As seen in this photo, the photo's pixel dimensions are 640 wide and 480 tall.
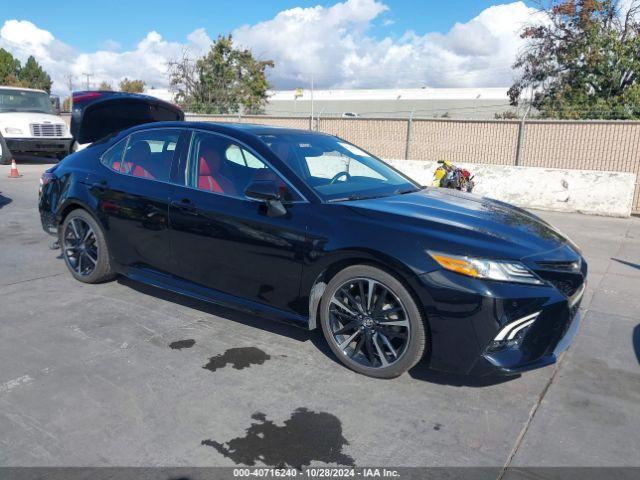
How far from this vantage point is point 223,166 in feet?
13.9

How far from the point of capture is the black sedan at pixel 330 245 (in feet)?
10.4

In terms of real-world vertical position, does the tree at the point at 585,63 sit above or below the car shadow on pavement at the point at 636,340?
above

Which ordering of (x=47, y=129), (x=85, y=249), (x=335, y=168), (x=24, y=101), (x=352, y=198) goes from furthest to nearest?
(x=24, y=101) → (x=47, y=129) → (x=85, y=249) → (x=335, y=168) → (x=352, y=198)

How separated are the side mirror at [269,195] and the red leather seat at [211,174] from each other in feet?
1.22

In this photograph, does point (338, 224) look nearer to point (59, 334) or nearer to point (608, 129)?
point (59, 334)

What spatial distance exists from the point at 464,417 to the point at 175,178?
9.33 feet

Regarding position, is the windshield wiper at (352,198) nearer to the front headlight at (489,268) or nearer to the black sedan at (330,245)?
the black sedan at (330,245)

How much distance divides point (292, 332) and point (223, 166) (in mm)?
1424

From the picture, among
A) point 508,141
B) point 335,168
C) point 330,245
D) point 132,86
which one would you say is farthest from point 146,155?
point 132,86

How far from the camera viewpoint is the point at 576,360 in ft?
13.0

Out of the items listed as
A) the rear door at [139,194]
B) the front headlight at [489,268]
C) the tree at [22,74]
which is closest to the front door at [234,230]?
the rear door at [139,194]

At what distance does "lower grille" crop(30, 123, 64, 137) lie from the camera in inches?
648

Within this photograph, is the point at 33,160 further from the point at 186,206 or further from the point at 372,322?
the point at 372,322

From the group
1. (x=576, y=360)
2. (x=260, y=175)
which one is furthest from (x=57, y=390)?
(x=576, y=360)
